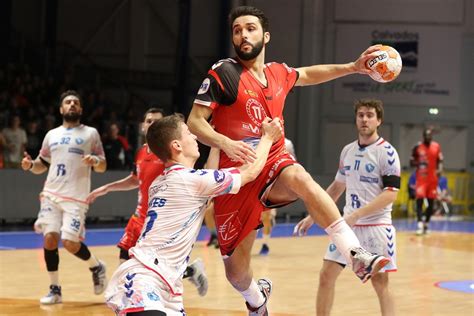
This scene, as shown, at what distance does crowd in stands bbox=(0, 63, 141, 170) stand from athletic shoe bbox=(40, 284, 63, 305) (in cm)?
852

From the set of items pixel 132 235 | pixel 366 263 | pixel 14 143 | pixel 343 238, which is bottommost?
pixel 132 235

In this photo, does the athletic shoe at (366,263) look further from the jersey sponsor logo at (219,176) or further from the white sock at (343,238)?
the jersey sponsor logo at (219,176)

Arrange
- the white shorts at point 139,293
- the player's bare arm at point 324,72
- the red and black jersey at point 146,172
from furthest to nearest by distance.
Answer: the red and black jersey at point 146,172
the player's bare arm at point 324,72
the white shorts at point 139,293

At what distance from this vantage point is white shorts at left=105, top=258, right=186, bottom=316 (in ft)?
16.8

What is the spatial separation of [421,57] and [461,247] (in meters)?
12.0

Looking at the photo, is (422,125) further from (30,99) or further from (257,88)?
(257,88)

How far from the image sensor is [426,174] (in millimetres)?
18516

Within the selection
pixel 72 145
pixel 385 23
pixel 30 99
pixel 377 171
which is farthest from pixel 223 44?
pixel 377 171

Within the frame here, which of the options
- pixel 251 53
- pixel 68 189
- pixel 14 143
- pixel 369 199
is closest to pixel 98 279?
pixel 68 189

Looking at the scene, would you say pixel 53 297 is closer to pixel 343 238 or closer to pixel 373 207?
pixel 373 207

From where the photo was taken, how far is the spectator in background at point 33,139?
18.1m

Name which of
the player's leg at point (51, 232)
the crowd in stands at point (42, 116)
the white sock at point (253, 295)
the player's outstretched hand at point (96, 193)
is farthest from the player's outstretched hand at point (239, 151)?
the crowd in stands at point (42, 116)

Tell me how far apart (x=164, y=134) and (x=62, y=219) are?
4.51m

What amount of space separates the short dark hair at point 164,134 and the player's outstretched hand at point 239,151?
1.64 ft
